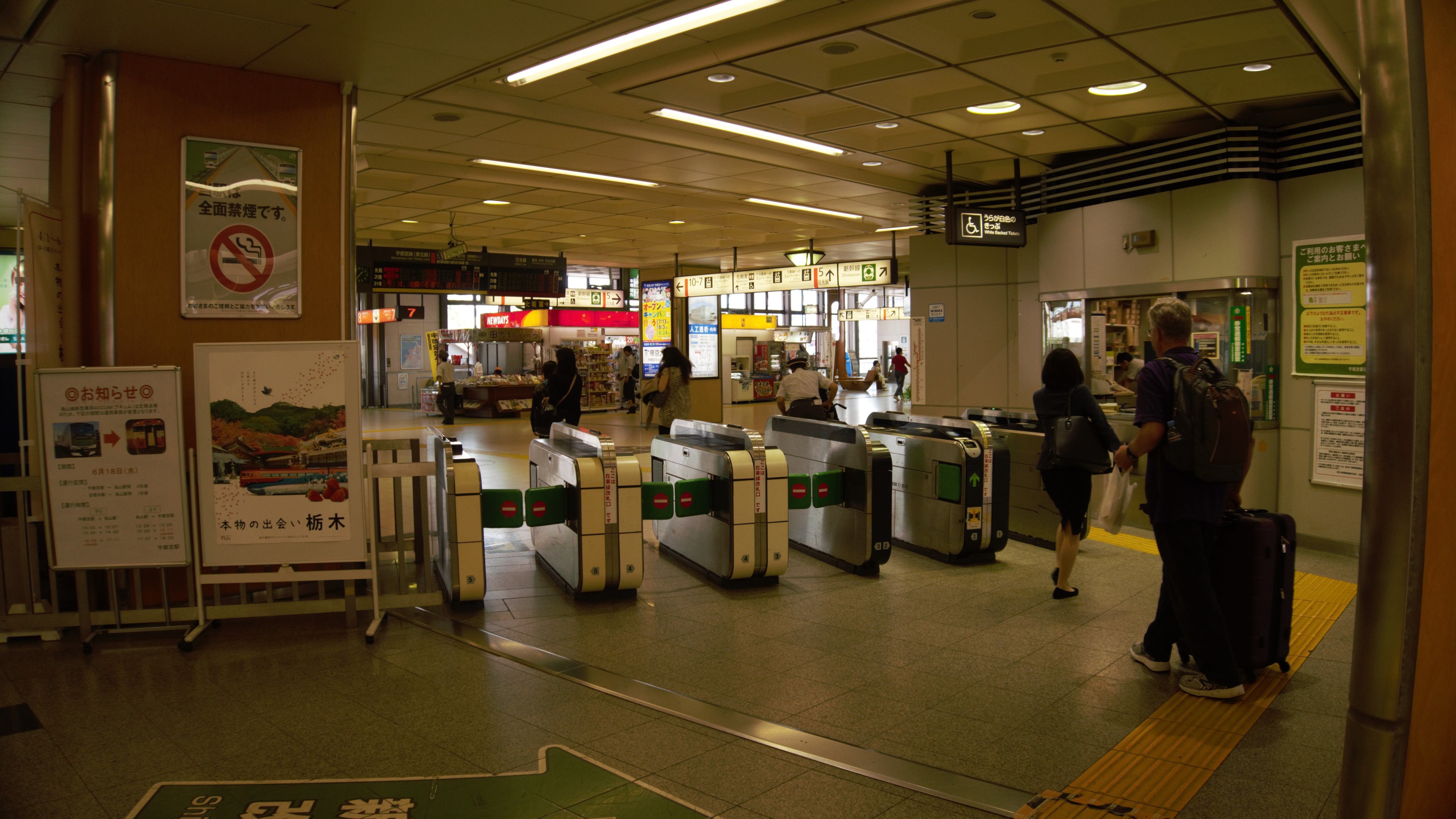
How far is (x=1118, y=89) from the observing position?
6207mm

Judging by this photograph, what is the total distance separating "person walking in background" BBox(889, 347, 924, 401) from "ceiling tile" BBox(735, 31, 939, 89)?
1738 cm

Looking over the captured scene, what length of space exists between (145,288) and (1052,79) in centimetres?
550

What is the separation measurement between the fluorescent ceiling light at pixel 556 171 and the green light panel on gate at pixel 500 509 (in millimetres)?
3926

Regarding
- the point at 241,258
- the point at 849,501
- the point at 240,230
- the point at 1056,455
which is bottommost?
the point at 849,501

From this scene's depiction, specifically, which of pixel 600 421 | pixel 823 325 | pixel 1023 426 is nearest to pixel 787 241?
pixel 600 421

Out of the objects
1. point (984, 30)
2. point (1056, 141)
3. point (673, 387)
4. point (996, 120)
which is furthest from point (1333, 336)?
point (673, 387)

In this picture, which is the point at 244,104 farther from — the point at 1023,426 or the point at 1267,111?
the point at 1267,111

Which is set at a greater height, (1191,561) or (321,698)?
(1191,561)

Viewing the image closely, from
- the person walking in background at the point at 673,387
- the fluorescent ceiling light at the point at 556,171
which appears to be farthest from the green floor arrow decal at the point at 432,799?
the person walking in background at the point at 673,387

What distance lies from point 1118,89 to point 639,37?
11.0 ft

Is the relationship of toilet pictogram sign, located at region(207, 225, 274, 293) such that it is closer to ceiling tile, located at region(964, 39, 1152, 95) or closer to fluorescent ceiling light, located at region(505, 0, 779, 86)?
fluorescent ceiling light, located at region(505, 0, 779, 86)

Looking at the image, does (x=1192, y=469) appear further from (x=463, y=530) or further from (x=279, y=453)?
(x=279, y=453)

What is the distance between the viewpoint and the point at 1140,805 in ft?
9.35

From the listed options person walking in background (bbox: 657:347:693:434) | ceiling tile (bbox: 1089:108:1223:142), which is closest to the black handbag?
ceiling tile (bbox: 1089:108:1223:142)
